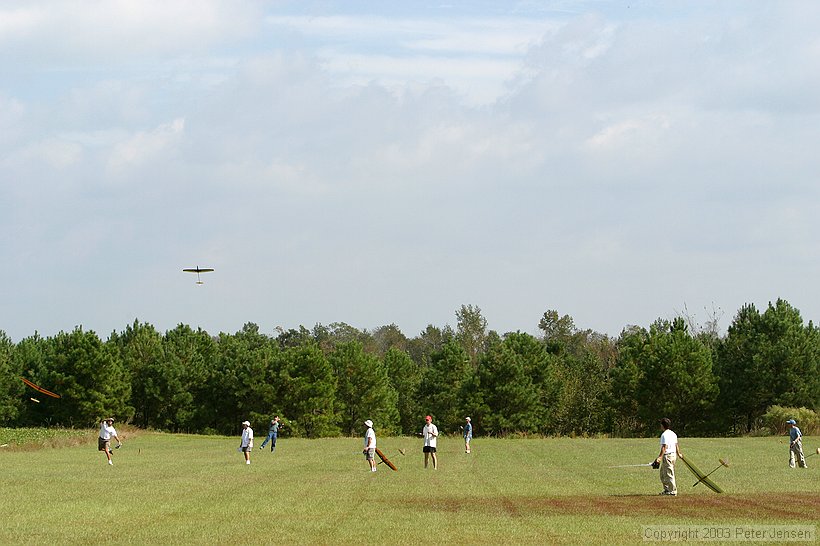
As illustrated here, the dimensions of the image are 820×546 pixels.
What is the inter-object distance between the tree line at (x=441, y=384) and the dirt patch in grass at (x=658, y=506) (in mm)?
65324

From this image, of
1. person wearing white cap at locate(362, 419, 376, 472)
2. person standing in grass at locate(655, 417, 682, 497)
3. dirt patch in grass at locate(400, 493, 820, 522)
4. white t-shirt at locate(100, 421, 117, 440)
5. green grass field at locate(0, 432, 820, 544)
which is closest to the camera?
green grass field at locate(0, 432, 820, 544)

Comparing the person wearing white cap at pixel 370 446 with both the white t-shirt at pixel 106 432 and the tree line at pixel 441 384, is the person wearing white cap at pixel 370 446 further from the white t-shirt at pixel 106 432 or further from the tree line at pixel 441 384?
the tree line at pixel 441 384

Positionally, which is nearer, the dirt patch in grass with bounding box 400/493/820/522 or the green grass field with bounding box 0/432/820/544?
the green grass field with bounding box 0/432/820/544

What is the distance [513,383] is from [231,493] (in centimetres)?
7224

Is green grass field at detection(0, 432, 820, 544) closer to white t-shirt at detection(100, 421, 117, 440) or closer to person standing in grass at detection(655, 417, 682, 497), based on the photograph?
person standing in grass at detection(655, 417, 682, 497)

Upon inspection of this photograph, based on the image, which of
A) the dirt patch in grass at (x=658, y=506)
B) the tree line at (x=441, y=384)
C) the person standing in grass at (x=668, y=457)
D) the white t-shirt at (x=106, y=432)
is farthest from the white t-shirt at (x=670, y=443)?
the tree line at (x=441, y=384)

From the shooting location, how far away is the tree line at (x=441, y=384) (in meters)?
93.5

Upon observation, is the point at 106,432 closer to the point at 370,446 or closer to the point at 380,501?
the point at 370,446

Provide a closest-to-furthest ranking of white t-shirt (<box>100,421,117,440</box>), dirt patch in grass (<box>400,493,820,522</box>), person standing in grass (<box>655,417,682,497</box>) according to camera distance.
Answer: dirt patch in grass (<box>400,493,820,522</box>) → person standing in grass (<box>655,417,682,497</box>) → white t-shirt (<box>100,421,117,440</box>)

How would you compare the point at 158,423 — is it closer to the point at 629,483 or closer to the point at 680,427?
the point at 680,427

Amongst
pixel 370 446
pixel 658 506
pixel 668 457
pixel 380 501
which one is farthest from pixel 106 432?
pixel 658 506

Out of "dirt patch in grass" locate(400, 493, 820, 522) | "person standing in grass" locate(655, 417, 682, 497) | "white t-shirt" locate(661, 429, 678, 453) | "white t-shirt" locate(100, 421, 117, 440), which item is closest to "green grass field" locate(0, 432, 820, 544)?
"dirt patch in grass" locate(400, 493, 820, 522)

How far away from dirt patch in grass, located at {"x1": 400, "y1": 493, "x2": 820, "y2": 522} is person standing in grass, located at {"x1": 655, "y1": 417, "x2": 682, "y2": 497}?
0.40 metres

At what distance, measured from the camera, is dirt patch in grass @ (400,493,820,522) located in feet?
77.6
